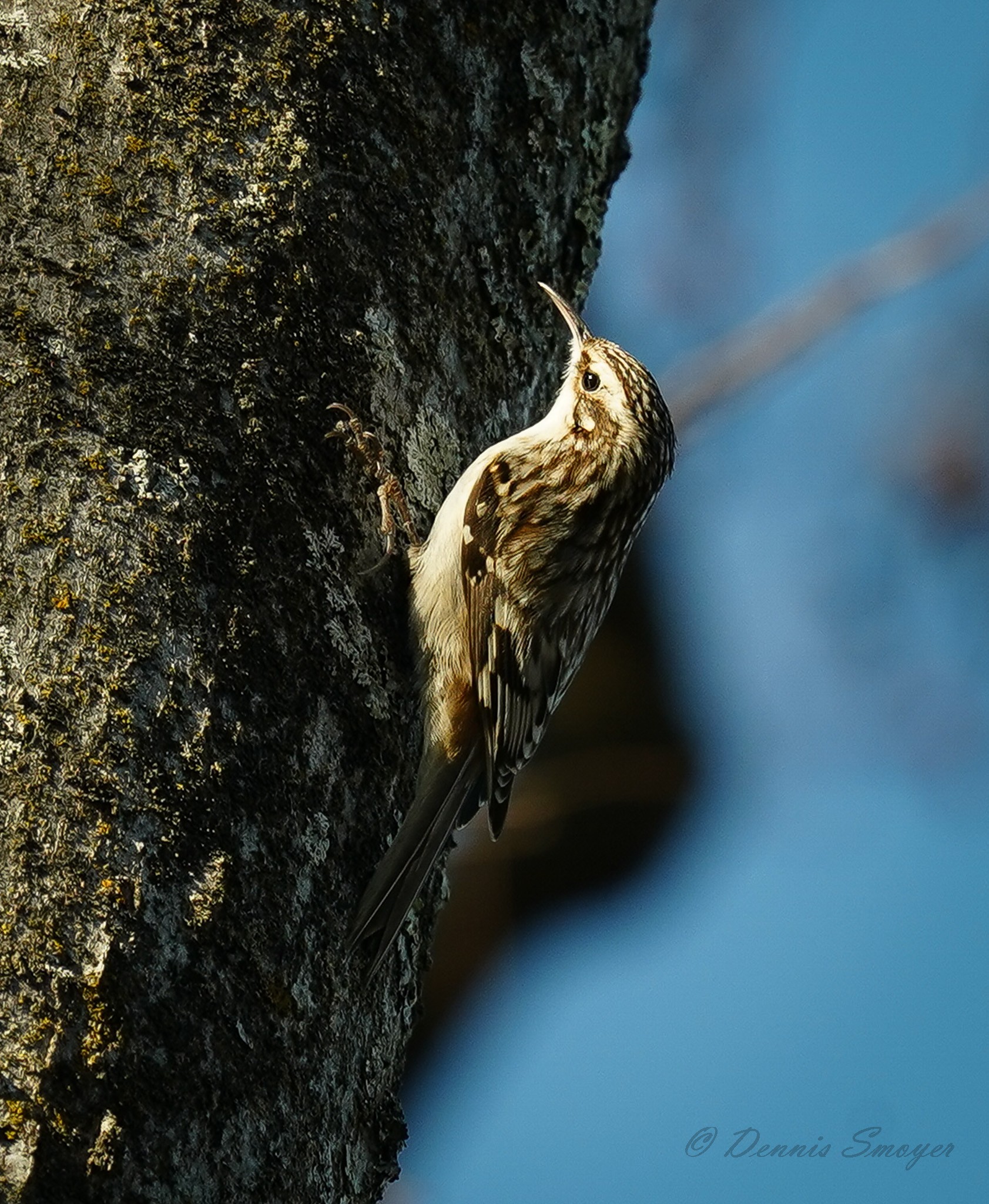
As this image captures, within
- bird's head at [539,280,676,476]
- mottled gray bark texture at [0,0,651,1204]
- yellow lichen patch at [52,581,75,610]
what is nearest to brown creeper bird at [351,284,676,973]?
bird's head at [539,280,676,476]

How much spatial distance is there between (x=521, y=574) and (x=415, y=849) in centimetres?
117

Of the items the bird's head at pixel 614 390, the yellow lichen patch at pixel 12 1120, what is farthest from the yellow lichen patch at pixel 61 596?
the bird's head at pixel 614 390

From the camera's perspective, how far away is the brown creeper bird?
285 cm

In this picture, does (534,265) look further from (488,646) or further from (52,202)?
(52,202)

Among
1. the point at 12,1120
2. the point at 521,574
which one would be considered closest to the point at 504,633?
the point at 521,574

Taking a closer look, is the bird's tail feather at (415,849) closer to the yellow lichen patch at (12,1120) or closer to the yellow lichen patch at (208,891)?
the yellow lichen patch at (208,891)

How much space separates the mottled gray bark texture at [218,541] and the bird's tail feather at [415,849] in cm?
5

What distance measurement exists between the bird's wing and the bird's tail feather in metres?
0.14

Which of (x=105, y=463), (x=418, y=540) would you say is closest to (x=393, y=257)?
(x=418, y=540)

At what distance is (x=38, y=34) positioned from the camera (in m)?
2.30

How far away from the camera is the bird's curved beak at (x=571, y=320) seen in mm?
3107

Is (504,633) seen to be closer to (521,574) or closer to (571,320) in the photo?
(521,574)

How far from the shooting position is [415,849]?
8.00ft

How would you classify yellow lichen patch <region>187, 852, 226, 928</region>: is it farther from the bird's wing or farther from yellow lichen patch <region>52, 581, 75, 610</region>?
the bird's wing
